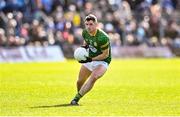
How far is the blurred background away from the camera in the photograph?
37781mm

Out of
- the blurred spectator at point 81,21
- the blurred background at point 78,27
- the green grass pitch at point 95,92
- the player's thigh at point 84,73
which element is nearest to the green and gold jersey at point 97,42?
the player's thigh at point 84,73

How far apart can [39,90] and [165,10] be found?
941 inches

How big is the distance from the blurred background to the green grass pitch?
5.29 metres

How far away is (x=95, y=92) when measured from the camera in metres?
20.2

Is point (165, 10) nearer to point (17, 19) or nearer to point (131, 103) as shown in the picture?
point (17, 19)

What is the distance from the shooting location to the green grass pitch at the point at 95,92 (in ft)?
49.3

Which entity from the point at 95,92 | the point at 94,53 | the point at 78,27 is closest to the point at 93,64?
the point at 94,53

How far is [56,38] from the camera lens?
39.4 metres

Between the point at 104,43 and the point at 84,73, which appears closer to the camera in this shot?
the point at 104,43

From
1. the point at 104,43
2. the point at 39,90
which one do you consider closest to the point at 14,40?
the point at 39,90

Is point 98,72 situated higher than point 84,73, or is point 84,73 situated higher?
point 98,72

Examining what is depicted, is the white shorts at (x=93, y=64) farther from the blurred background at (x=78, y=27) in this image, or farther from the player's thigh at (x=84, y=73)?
the blurred background at (x=78, y=27)

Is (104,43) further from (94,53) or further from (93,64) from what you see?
(93,64)

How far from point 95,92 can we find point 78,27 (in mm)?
20406
